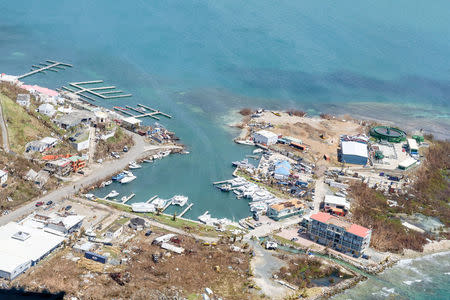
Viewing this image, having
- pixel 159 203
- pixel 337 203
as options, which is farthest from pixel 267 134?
pixel 159 203

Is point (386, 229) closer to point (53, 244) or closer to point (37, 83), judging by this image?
point (53, 244)

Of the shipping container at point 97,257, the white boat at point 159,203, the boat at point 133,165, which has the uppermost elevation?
the boat at point 133,165

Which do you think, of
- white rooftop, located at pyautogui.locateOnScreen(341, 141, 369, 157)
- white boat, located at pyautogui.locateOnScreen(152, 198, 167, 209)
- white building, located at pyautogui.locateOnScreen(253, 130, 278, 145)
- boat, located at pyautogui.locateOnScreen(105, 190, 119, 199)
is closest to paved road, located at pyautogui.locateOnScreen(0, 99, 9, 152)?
boat, located at pyautogui.locateOnScreen(105, 190, 119, 199)

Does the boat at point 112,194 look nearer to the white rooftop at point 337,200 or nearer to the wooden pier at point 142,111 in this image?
the wooden pier at point 142,111

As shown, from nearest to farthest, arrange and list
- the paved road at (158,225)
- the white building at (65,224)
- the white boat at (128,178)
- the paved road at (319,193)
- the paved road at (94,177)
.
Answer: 1. the white building at (65,224)
2. the paved road at (158,225)
3. the paved road at (94,177)
4. the paved road at (319,193)
5. the white boat at (128,178)

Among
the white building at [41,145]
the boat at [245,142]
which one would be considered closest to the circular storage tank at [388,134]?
the boat at [245,142]

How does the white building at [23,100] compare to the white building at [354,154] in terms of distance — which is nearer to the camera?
the white building at [23,100]

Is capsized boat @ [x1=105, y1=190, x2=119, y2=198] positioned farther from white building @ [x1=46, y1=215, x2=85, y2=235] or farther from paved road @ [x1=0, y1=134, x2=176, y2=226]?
white building @ [x1=46, y1=215, x2=85, y2=235]
